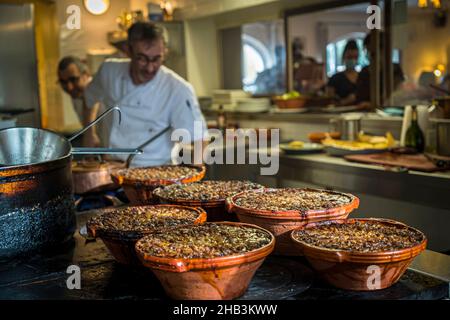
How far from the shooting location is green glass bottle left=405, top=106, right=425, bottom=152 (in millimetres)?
3996

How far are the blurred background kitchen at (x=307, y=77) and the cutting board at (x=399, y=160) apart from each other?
0.04 feet

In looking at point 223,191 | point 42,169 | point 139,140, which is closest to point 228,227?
point 223,191

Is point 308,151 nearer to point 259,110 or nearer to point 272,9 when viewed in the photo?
point 259,110

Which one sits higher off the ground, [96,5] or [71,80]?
[96,5]

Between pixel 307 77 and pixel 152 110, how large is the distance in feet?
6.95

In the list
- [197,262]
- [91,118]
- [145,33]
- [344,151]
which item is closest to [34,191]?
[197,262]

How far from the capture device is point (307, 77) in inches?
217

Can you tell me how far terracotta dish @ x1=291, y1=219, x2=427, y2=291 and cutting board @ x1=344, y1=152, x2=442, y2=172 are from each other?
2.01m

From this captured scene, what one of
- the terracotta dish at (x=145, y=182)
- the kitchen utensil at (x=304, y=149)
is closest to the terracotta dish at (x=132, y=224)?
the terracotta dish at (x=145, y=182)

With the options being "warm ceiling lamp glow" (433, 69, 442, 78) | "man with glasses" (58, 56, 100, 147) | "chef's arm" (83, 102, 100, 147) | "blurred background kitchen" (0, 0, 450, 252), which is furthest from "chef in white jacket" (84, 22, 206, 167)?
"warm ceiling lamp glow" (433, 69, 442, 78)

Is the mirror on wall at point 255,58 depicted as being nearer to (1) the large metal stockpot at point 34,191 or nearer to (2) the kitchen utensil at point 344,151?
(2) the kitchen utensil at point 344,151

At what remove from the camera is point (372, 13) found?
4652 mm

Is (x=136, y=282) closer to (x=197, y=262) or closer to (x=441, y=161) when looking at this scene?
(x=197, y=262)

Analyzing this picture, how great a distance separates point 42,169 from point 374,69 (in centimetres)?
347
